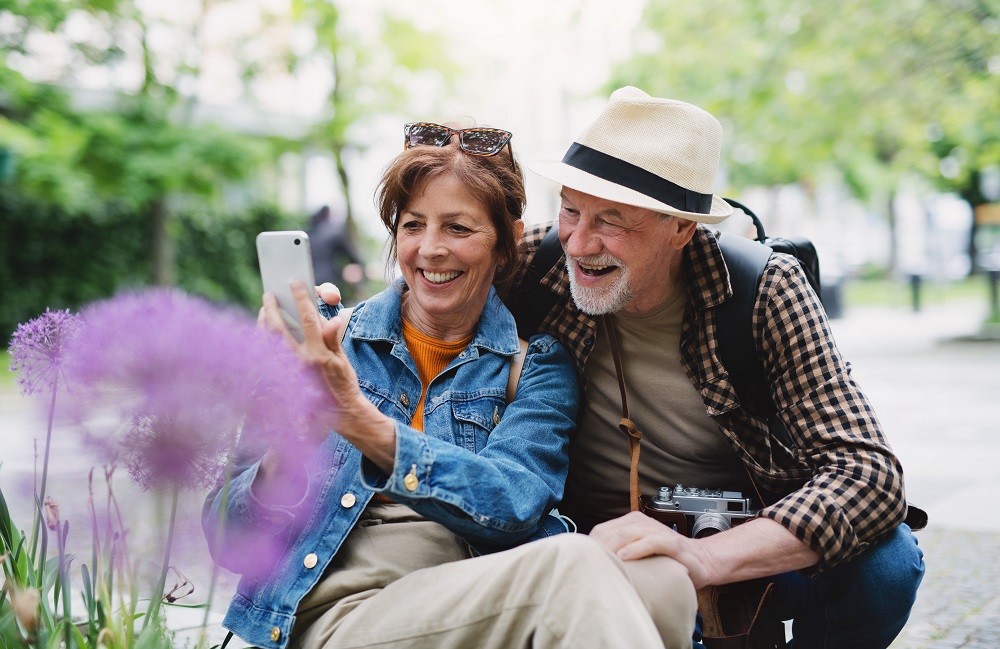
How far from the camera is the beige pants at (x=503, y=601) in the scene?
1.94m

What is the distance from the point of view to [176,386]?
5.24 ft

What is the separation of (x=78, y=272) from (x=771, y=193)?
29811 mm

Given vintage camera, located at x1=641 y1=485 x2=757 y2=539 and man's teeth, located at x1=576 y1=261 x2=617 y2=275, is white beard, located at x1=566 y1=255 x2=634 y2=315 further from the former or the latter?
vintage camera, located at x1=641 y1=485 x2=757 y2=539

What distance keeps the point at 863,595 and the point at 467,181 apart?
1.50 m

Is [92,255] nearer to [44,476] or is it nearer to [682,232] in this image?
[682,232]

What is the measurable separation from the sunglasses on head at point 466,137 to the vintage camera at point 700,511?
1057mm

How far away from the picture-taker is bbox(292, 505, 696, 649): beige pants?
1.94m

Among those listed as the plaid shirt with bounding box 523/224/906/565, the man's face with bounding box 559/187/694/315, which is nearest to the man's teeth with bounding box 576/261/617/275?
the man's face with bounding box 559/187/694/315

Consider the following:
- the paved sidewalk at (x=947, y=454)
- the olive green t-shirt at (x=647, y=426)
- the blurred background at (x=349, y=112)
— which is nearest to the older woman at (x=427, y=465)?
the olive green t-shirt at (x=647, y=426)

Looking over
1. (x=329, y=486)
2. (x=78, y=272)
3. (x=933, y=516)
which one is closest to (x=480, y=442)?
(x=329, y=486)

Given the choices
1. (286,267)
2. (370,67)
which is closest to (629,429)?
(286,267)

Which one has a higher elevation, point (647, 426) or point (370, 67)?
point (370, 67)

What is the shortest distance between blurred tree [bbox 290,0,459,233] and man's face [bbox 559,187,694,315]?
678 inches

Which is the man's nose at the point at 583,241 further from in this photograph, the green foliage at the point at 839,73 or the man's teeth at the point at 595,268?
A: the green foliage at the point at 839,73
